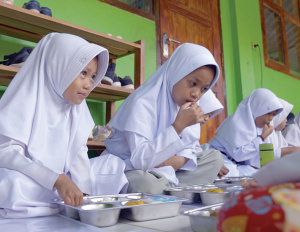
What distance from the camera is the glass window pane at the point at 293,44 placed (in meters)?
4.75

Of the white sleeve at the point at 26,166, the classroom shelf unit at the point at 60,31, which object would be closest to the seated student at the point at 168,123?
the white sleeve at the point at 26,166

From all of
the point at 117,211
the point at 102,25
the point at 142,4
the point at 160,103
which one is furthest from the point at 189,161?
the point at 142,4

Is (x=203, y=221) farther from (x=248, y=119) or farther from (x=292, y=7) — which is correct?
(x=292, y=7)

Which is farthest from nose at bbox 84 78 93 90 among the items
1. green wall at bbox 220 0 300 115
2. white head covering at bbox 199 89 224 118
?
green wall at bbox 220 0 300 115

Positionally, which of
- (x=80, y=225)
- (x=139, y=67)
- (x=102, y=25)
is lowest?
(x=80, y=225)

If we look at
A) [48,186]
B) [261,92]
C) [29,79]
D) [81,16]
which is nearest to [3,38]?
[81,16]

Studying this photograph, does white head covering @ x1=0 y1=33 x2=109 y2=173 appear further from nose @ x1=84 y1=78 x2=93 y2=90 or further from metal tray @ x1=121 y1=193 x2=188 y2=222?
metal tray @ x1=121 y1=193 x2=188 y2=222

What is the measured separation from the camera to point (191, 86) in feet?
4.50

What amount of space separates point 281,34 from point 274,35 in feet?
0.59

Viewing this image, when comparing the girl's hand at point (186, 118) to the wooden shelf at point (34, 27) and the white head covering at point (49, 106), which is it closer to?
the white head covering at point (49, 106)

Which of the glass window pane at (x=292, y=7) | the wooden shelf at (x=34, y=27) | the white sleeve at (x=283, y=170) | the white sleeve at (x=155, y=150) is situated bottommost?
the white sleeve at (x=283, y=170)

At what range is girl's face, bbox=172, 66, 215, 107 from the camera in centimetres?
136

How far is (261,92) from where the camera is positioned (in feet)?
7.43

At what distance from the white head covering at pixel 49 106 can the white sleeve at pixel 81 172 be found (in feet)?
0.12
